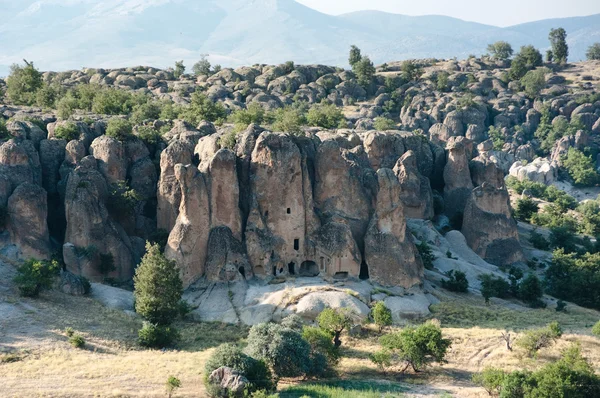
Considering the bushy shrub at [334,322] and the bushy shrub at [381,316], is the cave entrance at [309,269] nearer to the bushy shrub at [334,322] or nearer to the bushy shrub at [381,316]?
the bushy shrub at [381,316]

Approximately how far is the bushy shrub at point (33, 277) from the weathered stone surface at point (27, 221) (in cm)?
358

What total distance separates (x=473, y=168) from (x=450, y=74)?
7703 centimetres

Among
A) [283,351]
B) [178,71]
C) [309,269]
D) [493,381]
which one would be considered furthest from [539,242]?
[178,71]

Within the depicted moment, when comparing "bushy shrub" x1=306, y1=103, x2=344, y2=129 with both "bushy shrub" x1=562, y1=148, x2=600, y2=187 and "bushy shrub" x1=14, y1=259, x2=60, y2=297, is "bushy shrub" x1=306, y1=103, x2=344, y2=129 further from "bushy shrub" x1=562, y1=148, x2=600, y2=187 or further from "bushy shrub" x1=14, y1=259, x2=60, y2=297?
"bushy shrub" x1=562, y1=148, x2=600, y2=187

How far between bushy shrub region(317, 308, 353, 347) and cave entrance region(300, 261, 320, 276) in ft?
24.6

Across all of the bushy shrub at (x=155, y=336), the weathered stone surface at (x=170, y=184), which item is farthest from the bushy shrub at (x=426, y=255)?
the bushy shrub at (x=155, y=336)

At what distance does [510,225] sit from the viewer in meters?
60.3

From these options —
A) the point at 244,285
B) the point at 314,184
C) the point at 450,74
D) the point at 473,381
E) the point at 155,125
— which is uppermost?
the point at 450,74

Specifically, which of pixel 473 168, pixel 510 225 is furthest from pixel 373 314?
pixel 473 168

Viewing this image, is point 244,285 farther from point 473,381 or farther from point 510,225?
point 510,225

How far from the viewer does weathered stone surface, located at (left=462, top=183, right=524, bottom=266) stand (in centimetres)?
5953

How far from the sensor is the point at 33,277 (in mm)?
40312

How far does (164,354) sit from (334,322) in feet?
29.3

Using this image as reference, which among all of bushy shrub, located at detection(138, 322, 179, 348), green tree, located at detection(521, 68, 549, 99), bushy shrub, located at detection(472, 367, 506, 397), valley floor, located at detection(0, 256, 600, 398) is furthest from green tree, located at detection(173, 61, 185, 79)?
bushy shrub, located at detection(472, 367, 506, 397)
